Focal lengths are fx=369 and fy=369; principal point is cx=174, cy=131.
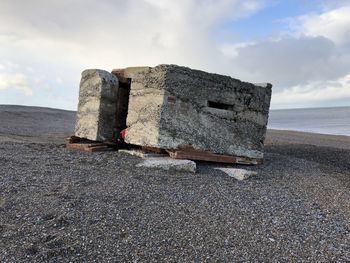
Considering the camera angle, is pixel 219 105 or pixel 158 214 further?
pixel 219 105

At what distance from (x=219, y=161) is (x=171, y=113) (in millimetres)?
1490

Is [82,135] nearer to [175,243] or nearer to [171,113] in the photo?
[171,113]

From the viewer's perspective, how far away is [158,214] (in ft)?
15.5

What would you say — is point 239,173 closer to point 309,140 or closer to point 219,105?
point 219,105

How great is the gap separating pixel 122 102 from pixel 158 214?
4.66 meters

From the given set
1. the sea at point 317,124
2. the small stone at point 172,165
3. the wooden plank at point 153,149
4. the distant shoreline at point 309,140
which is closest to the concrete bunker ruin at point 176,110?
the wooden plank at point 153,149

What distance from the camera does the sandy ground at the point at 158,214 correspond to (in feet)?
12.5

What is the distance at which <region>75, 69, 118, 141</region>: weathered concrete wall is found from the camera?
27.8 feet

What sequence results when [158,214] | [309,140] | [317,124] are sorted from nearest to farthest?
[158,214] → [309,140] → [317,124]

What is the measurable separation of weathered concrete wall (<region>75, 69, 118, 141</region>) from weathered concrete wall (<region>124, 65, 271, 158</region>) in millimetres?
670

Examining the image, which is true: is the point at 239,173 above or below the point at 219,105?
below

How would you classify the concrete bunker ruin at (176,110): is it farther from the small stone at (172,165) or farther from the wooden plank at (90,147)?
the small stone at (172,165)

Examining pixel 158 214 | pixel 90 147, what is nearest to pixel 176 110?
pixel 90 147

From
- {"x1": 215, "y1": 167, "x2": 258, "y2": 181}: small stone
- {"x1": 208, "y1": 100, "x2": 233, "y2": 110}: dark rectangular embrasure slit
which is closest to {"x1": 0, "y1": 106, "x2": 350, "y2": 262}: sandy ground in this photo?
{"x1": 215, "y1": 167, "x2": 258, "y2": 181}: small stone
